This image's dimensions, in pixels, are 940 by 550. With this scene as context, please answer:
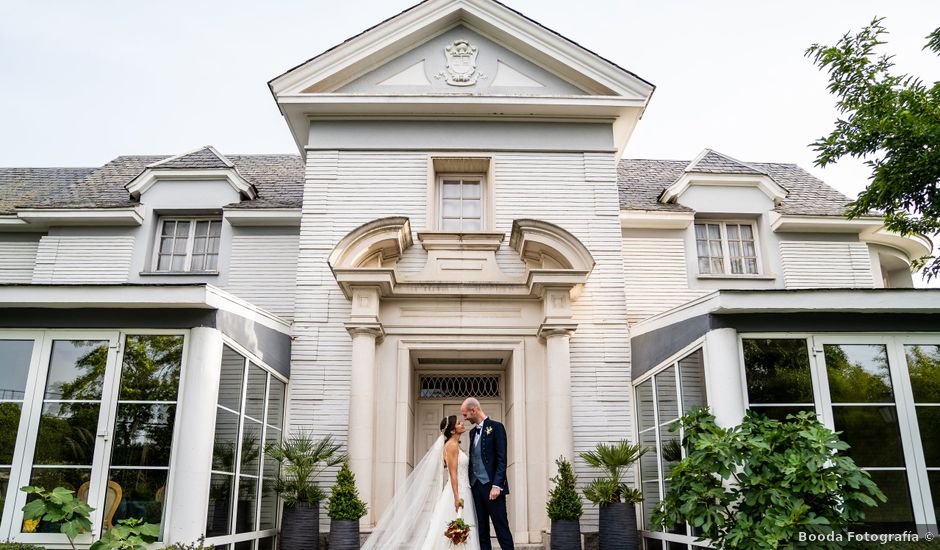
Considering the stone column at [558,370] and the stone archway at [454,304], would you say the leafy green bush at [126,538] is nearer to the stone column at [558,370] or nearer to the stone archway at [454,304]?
the stone archway at [454,304]

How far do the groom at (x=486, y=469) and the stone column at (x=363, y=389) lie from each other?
224 cm

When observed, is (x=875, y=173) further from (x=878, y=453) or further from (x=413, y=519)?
(x=413, y=519)

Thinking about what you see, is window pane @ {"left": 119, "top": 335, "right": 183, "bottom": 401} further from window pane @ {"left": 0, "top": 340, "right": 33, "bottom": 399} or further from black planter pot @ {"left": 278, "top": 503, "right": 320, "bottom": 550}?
black planter pot @ {"left": 278, "top": 503, "right": 320, "bottom": 550}

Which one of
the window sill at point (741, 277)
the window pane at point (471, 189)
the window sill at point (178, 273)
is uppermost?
the window pane at point (471, 189)

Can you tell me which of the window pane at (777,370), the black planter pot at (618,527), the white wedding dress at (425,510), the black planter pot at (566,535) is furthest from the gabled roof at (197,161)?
the window pane at (777,370)

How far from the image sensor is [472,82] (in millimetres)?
12445

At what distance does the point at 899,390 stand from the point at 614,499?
12.3 ft

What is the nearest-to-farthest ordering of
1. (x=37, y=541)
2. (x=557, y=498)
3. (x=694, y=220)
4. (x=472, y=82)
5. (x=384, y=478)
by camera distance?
1. (x=37, y=541)
2. (x=557, y=498)
3. (x=384, y=478)
4. (x=472, y=82)
5. (x=694, y=220)

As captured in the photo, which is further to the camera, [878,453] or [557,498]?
[557,498]

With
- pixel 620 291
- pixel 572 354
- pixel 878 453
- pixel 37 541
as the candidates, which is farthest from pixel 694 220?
pixel 37 541

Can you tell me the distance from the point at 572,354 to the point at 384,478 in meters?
3.46

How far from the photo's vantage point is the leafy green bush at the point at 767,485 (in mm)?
6672

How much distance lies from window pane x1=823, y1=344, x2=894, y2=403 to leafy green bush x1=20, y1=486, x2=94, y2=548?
8.50 metres

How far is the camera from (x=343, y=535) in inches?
363
